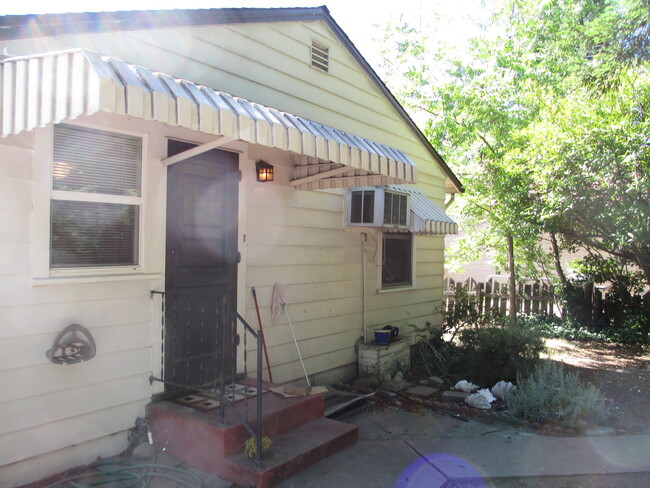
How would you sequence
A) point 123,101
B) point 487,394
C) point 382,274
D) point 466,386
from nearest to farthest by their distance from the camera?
point 123,101
point 487,394
point 466,386
point 382,274

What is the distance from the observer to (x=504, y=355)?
21.5ft

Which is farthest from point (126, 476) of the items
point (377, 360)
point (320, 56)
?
point (320, 56)

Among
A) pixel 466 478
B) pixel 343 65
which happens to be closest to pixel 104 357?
pixel 466 478

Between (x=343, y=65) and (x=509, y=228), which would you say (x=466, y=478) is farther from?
(x=509, y=228)

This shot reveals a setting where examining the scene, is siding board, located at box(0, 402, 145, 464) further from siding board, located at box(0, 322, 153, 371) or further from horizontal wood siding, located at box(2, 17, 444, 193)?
horizontal wood siding, located at box(2, 17, 444, 193)

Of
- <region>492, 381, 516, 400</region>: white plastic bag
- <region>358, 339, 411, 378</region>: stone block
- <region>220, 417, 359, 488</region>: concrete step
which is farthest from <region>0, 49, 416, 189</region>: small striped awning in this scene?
<region>492, 381, 516, 400</region>: white plastic bag

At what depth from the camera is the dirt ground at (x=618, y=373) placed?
18.1 ft

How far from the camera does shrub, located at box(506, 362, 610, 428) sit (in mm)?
5113

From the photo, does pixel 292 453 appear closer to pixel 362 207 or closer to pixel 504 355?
pixel 362 207

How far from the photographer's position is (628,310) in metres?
10.3

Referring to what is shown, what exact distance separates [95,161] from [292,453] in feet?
8.82

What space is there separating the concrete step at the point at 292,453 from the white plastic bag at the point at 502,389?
7.81ft

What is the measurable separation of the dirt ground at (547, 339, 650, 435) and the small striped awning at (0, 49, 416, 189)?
177 inches

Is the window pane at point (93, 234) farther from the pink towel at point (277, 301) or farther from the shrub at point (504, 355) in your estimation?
the shrub at point (504, 355)
